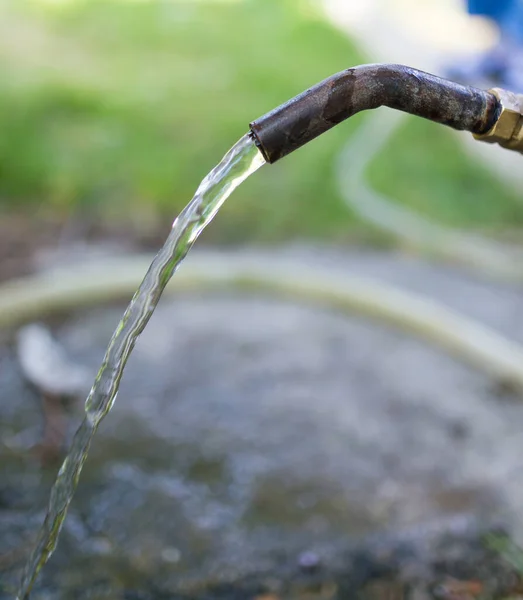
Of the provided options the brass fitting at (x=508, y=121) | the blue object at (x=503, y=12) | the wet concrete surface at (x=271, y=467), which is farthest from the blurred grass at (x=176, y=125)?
Answer: the brass fitting at (x=508, y=121)

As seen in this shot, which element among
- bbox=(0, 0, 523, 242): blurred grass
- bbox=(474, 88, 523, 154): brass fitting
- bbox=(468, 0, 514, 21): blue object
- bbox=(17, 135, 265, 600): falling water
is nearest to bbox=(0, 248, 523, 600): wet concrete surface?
bbox=(17, 135, 265, 600): falling water

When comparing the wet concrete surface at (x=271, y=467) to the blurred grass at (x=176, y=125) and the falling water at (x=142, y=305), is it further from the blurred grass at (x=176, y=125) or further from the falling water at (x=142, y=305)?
the blurred grass at (x=176, y=125)

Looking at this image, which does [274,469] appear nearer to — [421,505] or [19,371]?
[421,505]

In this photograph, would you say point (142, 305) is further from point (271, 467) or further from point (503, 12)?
point (503, 12)

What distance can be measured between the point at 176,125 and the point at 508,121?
4458mm

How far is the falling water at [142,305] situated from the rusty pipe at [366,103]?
7cm

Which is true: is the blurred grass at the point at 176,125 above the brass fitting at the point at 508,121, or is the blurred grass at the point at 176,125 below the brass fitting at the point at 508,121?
below

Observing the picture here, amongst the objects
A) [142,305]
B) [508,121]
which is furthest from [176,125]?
[508,121]

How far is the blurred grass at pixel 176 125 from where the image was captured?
4.37m

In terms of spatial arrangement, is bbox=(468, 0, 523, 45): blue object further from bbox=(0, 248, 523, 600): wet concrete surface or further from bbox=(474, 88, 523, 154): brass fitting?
bbox=(474, 88, 523, 154): brass fitting

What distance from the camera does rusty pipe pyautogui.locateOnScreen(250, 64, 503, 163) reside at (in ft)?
2.89

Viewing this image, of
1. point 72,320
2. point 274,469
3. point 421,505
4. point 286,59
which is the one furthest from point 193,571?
point 286,59

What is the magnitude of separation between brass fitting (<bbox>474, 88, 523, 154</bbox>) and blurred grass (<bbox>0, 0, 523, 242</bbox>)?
3.21 m

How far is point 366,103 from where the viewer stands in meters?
0.93
